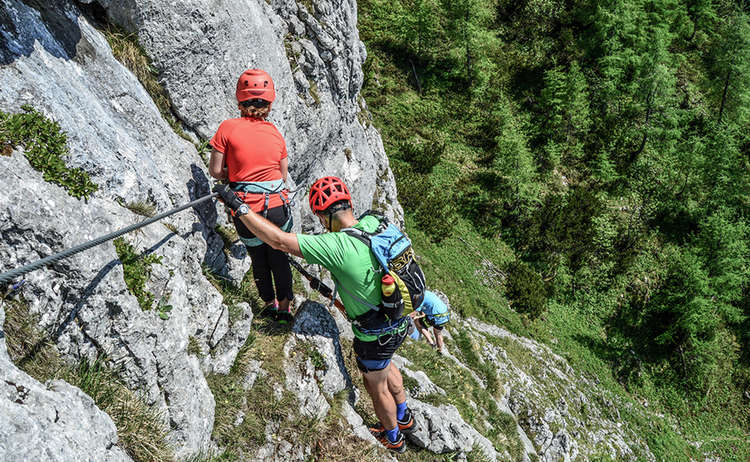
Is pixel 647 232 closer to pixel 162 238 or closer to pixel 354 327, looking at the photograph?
pixel 354 327

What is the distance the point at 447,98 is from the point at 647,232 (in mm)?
15550

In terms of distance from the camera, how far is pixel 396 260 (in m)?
4.03

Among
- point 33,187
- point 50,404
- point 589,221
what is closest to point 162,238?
point 33,187

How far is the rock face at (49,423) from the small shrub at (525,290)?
18122 millimetres

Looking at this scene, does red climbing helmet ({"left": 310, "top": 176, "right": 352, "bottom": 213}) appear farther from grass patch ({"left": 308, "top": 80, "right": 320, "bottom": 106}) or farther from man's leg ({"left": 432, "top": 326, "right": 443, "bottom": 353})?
grass patch ({"left": 308, "top": 80, "right": 320, "bottom": 106})

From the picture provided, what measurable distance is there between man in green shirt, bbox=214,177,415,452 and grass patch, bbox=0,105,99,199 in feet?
3.98

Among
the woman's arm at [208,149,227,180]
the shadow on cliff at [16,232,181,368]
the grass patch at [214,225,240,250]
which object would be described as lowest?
the grass patch at [214,225,240,250]

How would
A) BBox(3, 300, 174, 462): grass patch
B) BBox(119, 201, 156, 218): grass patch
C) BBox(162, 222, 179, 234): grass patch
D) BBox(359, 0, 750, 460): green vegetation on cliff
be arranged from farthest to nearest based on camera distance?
BBox(359, 0, 750, 460): green vegetation on cliff
BBox(162, 222, 179, 234): grass patch
BBox(119, 201, 156, 218): grass patch
BBox(3, 300, 174, 462): grass patch

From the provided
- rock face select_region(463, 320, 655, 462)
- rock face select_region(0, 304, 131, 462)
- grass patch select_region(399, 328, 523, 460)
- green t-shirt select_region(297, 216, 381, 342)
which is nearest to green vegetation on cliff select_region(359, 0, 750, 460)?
rock face select_region(463, 320, 655, 462)

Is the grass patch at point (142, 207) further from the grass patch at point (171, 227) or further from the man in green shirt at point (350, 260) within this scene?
the man in green shirt at point (350, 260)

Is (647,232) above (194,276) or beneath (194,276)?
beneath

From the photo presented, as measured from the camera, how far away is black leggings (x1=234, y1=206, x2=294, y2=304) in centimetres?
509

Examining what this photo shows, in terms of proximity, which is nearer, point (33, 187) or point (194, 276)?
point (33, 187)

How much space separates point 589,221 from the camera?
77.0 feet
